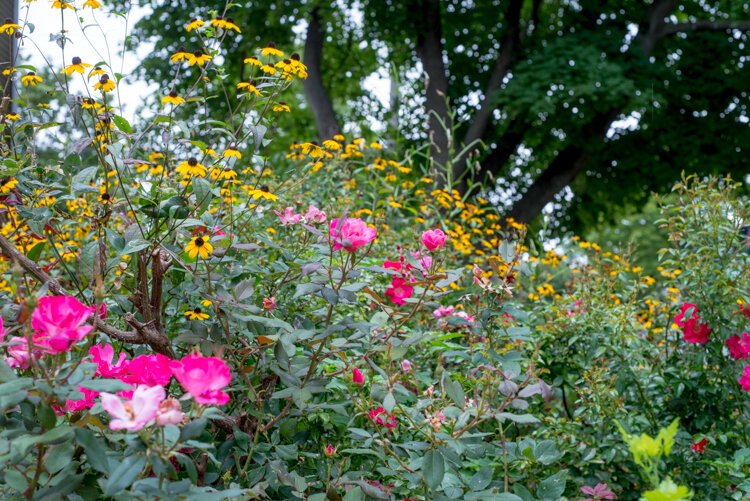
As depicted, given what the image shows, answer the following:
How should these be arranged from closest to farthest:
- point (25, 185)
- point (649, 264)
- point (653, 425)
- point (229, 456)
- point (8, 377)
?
1. point (8, 377)
2. point (229, 456)
3. point (25, 185)
4. point (653, 425)
5. point (649, 264)

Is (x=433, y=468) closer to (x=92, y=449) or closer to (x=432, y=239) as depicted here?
(x=432, y=239)

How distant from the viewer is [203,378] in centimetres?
116

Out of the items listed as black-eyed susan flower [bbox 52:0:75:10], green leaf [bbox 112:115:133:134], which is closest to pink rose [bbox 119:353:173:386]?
green leaf [bbox 112:115:133:134]

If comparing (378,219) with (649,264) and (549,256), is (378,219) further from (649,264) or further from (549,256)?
(649,264)

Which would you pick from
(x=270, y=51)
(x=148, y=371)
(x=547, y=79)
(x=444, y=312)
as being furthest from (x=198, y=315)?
(x=547, y=79)

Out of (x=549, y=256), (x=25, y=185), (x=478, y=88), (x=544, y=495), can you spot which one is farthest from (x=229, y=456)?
(x=478, y=88)

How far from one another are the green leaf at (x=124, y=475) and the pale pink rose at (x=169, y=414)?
10 centimetres

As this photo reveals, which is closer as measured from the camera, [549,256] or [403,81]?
[549,256]

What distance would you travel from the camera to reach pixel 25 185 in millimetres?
2195

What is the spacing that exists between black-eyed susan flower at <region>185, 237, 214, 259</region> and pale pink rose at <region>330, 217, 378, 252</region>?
34 centimetres

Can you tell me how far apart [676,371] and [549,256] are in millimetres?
1485

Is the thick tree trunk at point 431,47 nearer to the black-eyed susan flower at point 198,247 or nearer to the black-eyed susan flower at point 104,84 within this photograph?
the black-eyed susan flower at point 104,84

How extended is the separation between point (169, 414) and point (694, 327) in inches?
87.8

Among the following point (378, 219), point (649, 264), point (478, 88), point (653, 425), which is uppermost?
point (649, 264)
